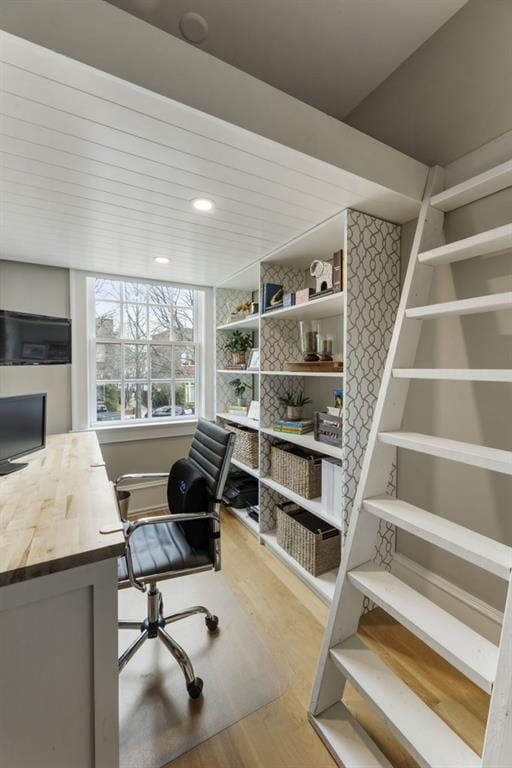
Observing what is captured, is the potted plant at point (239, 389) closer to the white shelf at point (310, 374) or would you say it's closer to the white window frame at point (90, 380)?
the white window frame at point (90, 380)

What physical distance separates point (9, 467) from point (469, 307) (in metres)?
2.14

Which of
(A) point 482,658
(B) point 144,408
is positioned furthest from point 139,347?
(A) point 482,658

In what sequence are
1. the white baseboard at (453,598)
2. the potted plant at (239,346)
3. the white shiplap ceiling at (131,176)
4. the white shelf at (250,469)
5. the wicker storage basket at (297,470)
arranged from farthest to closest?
the potted plant at (239,346) < the white shelf at (250,469) < the wicker storage basket at (297,470) < the white baseboard at (453,598) < the white shiplap ceiling at (131,176)

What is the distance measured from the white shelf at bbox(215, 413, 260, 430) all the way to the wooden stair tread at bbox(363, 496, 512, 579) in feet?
4.57

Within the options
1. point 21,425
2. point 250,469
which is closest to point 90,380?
point 21,425

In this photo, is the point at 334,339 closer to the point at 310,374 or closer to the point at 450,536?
the point at 310,374

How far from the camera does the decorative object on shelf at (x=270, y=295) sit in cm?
235

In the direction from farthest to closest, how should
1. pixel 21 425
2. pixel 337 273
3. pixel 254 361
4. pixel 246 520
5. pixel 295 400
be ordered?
pixel 254 361, pixel 246 520, pixel 295 400, pixel 21 425, pixel 337 273

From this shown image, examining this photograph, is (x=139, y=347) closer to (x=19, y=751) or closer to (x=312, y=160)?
(x=312, y=160)

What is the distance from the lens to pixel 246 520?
267 cm

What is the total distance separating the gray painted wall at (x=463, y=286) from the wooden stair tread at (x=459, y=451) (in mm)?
481

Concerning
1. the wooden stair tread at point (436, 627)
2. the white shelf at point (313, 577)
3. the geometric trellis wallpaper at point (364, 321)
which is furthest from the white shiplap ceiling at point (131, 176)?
the white shelf at point (313, 577)

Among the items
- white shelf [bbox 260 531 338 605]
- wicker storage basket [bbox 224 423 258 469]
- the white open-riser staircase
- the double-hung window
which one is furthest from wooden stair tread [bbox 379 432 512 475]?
the double-hung window

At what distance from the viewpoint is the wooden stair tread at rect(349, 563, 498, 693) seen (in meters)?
0.83
